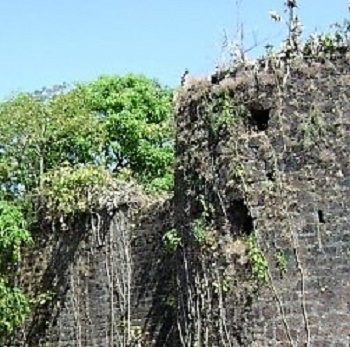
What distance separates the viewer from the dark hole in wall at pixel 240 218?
12562mm

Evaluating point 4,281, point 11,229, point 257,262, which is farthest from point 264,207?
point 4,281

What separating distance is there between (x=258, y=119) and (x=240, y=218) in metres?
1.21

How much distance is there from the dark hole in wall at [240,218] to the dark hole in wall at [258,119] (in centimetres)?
91

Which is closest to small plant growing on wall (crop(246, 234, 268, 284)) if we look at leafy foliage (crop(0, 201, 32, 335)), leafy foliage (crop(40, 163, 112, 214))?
leafy foliage (crop(40, 163, 112, 214))

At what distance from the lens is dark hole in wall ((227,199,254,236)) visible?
12562mm

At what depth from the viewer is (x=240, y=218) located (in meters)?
12.6

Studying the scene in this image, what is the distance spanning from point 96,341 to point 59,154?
6208mm

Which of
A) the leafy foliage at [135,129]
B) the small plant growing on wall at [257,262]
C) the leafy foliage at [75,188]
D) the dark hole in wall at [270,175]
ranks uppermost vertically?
the leafy foliage at [135,129]

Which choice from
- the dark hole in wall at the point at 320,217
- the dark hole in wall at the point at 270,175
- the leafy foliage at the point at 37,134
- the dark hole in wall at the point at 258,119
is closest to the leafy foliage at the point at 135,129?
the leafy foliage at the point at 37,134

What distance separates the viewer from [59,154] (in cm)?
2141

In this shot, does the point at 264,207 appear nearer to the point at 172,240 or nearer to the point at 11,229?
the point at 172,240

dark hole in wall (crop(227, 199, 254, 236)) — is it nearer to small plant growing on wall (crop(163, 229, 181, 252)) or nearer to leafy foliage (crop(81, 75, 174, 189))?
small plant growing on wall (crop(163, 229, 181, 252))

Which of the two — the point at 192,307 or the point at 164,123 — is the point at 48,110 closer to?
the point at 164,123

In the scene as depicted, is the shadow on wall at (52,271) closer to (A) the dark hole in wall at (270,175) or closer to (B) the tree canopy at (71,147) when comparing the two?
(B) the tree canopy at (71,147)
